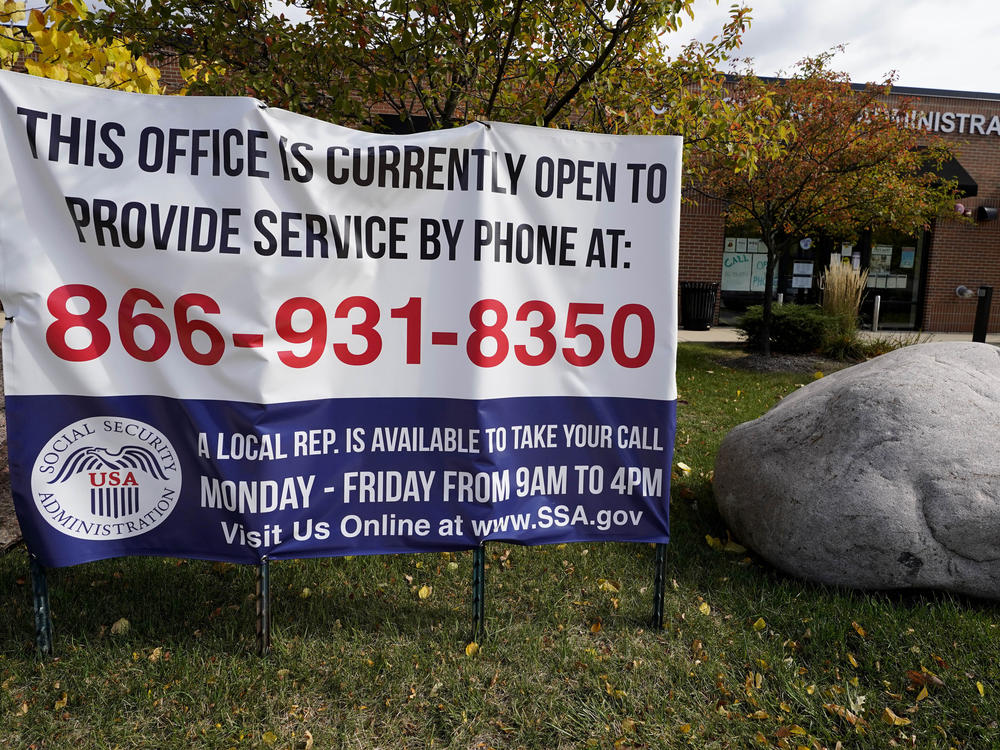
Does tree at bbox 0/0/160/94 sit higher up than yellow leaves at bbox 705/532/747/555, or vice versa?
tree at bbox 0/0/160/94

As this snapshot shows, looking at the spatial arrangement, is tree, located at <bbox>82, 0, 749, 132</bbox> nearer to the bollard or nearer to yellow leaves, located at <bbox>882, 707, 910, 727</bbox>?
yellow leaves, located at <bbox>882, 707, 910, 727</bbox>

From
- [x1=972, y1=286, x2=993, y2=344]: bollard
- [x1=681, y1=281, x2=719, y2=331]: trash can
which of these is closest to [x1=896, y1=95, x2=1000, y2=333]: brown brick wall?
[x1=681, y1=281, x2=719, y2=331]: trash can

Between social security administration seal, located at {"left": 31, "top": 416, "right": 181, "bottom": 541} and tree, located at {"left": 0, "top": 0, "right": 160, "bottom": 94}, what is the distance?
269cm

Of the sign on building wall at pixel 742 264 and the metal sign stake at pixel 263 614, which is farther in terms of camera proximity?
the sign on building wall at pixel 742 264

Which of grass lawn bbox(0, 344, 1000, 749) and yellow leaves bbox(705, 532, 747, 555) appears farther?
yellow leaves bbox(705, 532, 747, 555)

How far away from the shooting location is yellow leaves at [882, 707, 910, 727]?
8.06 feet

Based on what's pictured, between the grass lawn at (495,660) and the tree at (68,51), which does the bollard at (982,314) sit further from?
the tree at (68,51)

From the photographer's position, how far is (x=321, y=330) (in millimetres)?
2697

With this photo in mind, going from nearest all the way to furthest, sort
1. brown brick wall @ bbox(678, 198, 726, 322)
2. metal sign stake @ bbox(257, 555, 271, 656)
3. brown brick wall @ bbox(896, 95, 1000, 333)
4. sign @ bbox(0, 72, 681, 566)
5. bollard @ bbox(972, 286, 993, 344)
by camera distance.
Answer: sign @ bbox(0, 72, 681, 566) → metal sign stake @ bbox(257, 555, 271, 656) → bollard @ bbox(972, 286, 993, 344) → brown brick wall @ bbox(678, 198, 726, 322) → brown brick wall @ bbox(896, 95, 1000, 333)

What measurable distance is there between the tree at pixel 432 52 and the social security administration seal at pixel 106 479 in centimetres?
241

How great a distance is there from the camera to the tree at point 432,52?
13.1ft

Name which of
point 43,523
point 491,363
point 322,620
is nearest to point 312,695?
point 322,620

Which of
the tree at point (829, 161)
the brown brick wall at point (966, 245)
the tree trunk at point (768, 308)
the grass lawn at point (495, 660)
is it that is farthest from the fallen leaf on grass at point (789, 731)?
the brown brick wall at point (966, 245)

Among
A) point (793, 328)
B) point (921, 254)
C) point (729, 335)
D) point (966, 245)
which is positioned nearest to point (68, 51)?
point (793, 328)
